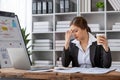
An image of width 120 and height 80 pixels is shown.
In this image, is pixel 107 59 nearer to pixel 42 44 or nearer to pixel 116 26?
pixel 116 26

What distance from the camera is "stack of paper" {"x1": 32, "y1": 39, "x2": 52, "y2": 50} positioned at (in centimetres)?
484

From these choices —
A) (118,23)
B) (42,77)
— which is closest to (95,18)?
(118,23)

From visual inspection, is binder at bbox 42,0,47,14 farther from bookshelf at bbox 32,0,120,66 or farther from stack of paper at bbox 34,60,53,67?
stack of paper at bbox 34,60,53,67

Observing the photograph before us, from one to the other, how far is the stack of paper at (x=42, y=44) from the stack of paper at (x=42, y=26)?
0.20m

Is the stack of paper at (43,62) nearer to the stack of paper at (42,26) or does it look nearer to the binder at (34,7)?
the stack of paper at (42,26)

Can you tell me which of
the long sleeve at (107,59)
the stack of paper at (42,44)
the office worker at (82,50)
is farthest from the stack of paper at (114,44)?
the long sleeve at (107,59)

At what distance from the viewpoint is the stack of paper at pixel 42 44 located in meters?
4.84

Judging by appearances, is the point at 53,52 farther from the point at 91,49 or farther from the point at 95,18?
the point at 91,49

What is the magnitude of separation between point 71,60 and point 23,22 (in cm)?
281

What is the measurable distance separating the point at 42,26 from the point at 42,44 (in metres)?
0.32

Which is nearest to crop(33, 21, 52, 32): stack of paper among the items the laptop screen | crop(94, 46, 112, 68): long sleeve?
crop(94, 46, 112, 68): long sleeve

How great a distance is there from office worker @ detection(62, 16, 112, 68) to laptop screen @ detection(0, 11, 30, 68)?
652 millimetres

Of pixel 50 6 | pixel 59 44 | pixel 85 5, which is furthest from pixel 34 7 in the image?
pixel 85 5

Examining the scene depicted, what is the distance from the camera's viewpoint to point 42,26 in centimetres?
488
